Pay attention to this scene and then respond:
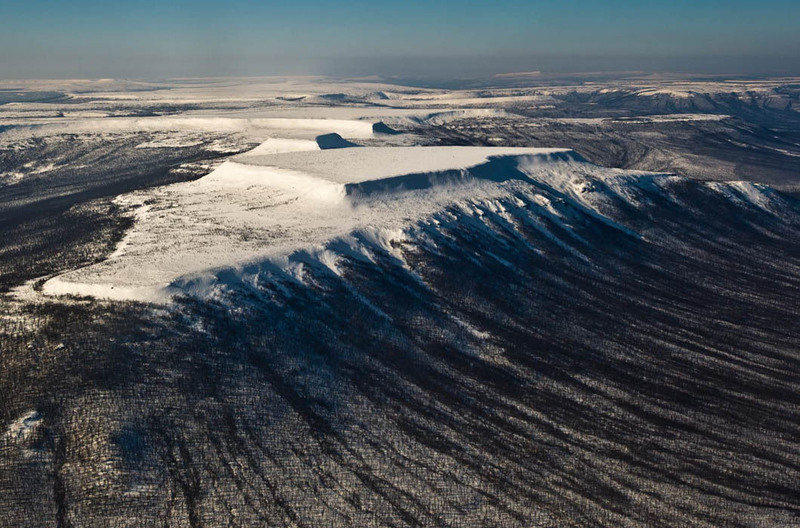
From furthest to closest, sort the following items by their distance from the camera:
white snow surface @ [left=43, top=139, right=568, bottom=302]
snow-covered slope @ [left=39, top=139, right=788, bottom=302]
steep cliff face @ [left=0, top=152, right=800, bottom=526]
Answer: snow-covered slope @ [left=39, top=139, right=788, bottom=302]
white snow surface @ [left=43, top=139, right=568, bottom=302]
steep cliff face @ [left=0, top=152, right=800, bottom=526]

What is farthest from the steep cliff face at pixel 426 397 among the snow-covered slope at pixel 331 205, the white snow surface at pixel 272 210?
the white snow surface at pixel 272 210

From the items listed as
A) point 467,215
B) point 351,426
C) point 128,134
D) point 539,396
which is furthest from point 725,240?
point 128,134

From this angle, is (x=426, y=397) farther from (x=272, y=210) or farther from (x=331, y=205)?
(x=272, y=210)

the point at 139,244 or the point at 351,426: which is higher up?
the point at 139,244

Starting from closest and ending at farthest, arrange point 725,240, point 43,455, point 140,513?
1. point 140,513
2. point 43,455
3. point 725,240

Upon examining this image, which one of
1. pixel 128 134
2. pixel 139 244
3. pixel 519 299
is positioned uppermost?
pixel 128 134

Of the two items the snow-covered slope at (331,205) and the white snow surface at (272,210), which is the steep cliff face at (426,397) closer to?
the snow-covered slope at (331,205)

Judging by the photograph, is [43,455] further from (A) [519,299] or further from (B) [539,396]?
(A) [519,299]

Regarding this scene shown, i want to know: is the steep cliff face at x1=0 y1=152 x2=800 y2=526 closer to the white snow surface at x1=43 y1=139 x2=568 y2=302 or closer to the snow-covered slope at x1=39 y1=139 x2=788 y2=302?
the snow-covered slope at x1=39 y1=139 x2=788 y2=302

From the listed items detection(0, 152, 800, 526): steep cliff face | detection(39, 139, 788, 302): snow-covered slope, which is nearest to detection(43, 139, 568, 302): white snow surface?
detection(39, 139, 788, 302): snow-covered slope

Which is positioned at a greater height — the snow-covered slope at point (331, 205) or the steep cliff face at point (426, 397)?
the snow-covered slope at point (331, 205)

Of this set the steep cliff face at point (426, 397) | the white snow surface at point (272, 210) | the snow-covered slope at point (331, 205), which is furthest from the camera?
the snow-covered slope at point (331, 205)
